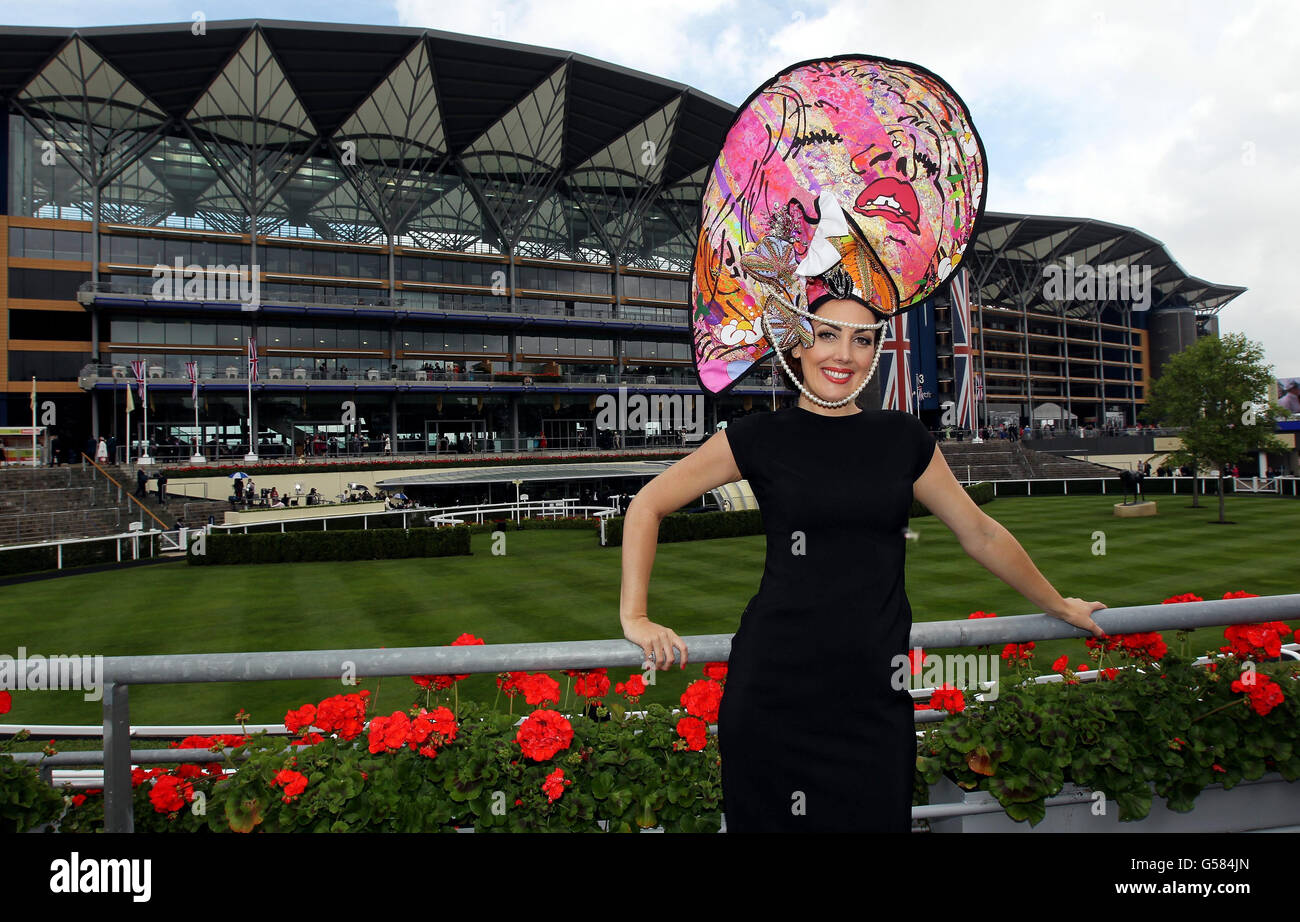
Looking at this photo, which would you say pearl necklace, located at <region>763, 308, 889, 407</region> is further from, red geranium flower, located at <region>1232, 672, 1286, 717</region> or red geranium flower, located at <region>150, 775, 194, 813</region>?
red geranium flower, located at <region>150, 775, 194, 813</region>

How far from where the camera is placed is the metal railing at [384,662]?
253 cm

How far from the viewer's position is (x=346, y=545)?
26406 mm

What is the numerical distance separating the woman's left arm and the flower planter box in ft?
4.06

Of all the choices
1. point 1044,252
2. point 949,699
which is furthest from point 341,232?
point 1044,252

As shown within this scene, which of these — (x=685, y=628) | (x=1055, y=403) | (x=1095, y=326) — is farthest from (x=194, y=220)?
(x=1095, y=326)

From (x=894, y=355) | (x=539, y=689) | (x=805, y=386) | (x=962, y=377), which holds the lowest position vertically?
(x=539, y=689)

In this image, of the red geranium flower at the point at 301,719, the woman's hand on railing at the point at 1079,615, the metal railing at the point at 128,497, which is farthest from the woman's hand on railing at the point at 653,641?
the metal railing at the point at 128,497

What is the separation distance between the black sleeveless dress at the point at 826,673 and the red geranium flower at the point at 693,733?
2.65 feet

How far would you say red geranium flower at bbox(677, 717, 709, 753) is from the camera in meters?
3.19

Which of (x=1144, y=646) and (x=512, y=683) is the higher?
(x=1144, y=646)

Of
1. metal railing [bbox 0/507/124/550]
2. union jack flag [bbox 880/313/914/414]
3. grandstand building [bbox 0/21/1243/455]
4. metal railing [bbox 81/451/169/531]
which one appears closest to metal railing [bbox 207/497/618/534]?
metal railing [bbox 81/451/169/531]

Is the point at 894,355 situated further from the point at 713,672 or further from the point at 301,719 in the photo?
the point at 301,719

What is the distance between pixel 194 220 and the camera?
57.2 m

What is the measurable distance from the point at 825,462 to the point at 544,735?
1.74m
